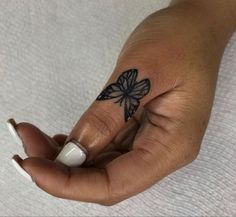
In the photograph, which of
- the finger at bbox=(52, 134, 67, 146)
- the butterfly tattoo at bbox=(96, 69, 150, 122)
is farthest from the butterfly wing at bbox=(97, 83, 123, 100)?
the finger at bbox=(52, 134, 67, 146)

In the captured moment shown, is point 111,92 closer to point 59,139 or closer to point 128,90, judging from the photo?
point 128,90

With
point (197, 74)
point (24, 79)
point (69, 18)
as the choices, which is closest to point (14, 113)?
point (24, 79)

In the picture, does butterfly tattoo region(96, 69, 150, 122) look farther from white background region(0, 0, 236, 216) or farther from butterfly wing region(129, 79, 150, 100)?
white background region(0, 0, 236, 216)

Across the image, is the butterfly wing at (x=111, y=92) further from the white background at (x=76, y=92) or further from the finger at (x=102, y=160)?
the white background at (x=76, y=92)

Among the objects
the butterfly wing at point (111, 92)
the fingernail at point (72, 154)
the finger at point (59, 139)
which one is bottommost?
the finger at point (59, 139)

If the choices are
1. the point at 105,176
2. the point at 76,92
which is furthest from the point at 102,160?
the point at 76,92

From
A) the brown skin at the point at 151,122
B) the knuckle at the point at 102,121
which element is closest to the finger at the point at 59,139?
the brown skin at the point at 151,122
